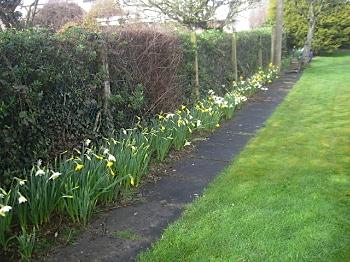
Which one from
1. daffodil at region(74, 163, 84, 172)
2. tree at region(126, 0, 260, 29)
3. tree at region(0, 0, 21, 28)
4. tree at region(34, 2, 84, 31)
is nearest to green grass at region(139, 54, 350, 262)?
daffodil at region(74, 163, 84, 172)

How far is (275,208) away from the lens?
4.02 m

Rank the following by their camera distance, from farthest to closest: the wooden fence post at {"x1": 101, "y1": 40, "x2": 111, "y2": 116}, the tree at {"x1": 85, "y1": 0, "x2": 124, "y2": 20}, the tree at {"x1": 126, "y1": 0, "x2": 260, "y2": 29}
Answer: the tree at {"x1": 85, "y1": 0, "x2": 124, "y2": 20}, the tree at {"x1": 126, "y1": 0, "x2": 260, "y2": 29}, the wooden fence post at {"x1": 101, "y1": 40, "x2": 111, "y2": 116}

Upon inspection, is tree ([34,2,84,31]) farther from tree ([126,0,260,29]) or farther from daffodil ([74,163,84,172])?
daffodil ([74,163,84,172])

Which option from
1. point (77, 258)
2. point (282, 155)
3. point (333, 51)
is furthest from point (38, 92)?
point (333, 51)

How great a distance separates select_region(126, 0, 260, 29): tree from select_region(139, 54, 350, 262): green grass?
8192 millimetres

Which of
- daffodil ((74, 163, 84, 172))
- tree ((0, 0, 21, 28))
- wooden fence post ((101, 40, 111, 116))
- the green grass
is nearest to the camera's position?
the green grass

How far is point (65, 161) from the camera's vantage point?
393 centimetres

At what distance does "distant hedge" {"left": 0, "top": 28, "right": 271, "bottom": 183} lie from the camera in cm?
363

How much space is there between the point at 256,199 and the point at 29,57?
270 centimetres

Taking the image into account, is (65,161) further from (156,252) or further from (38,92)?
(156,252)

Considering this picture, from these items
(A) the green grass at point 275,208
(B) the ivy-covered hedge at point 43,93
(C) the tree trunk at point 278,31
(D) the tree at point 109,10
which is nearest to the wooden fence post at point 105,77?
(B) the ivy-covered hedge at point 43,93

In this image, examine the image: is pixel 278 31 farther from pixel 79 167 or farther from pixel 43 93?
pixel 79 167

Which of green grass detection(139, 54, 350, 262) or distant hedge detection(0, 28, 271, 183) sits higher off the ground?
distant hedge detection(0, 28, 271, 183)

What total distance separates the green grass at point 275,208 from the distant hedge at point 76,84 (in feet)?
5.14
